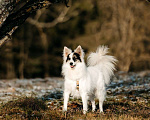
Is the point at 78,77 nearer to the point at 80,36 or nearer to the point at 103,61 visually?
the point at 103,61

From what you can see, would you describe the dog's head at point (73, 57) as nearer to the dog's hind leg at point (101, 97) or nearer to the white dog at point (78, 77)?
the white dog at point (78, 77)

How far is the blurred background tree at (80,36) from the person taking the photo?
1096 inches

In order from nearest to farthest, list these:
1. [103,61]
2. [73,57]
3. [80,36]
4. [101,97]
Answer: [73,57]
[101,97]
[103,61]
[80,36]

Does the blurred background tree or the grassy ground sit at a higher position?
the blurred background tree

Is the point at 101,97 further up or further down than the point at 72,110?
further up

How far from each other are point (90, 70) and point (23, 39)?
25.3 metres

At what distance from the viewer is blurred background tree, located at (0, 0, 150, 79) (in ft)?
91.3

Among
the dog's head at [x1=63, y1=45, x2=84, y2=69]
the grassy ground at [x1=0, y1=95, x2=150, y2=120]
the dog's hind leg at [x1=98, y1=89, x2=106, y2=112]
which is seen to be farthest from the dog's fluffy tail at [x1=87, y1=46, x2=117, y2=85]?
the dog's head at [x1=63, y1=45, x2=84, y2=69]

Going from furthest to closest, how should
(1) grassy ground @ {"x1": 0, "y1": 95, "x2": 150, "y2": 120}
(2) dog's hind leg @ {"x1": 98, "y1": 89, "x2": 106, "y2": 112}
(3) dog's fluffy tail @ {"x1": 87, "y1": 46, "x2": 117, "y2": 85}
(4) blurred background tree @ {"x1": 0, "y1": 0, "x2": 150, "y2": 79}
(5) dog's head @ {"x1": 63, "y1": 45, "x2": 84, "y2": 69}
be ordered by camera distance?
(4) blurred background tree @ {"x1": 0, "y1": 0, "x2": 150, "y2": 79}, (3) dog's fluffy tail @ {"x1": 87, "y1": 46, "x2": 117, "y2": 85}, (2) dog's hind leg @ {"x1": 98, "y1": 89, "x2": 106, "y2": 112}, (5) dog's head @ {"x1": 63, "y1": 45, "x2": 84, "y2": 69}, (1) grassy ground @ {"x1": 0, "y1": 95, "x2": 150, "y2": 120}

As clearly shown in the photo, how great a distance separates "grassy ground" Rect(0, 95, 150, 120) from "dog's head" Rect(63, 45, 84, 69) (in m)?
1.29

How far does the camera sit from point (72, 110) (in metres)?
7.57

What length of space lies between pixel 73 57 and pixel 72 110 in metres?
1.50

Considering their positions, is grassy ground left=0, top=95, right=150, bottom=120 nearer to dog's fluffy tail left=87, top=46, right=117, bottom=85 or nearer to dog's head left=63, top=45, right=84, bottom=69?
dog's fluffy tail left=87, top=46, right=117, bottom=85

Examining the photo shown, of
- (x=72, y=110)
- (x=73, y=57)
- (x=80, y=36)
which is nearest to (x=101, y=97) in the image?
(x=72, y=110)
